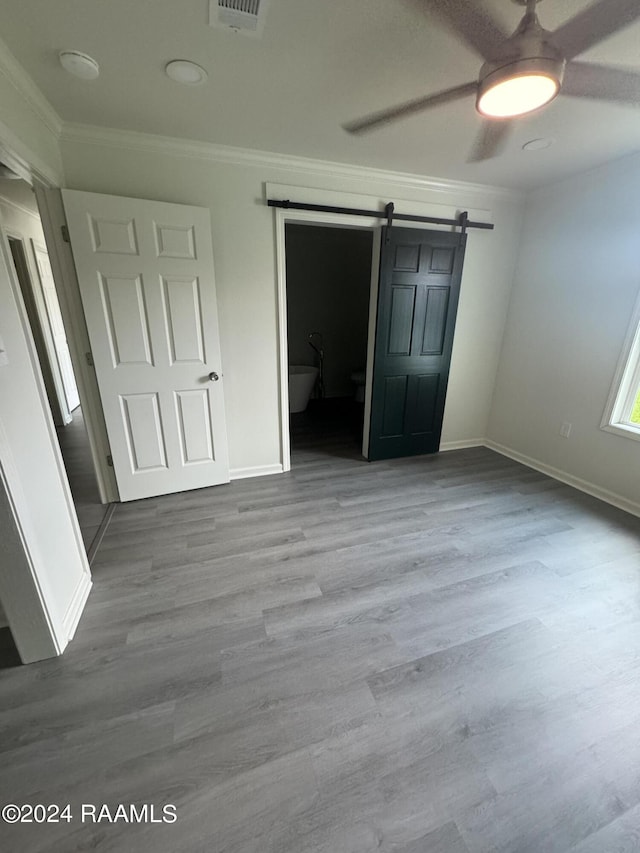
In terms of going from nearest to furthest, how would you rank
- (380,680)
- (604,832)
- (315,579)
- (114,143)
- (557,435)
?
(604,832) < (380,680) < (315,579) < (114,143) < (557,435)

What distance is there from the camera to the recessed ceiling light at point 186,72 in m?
1.50

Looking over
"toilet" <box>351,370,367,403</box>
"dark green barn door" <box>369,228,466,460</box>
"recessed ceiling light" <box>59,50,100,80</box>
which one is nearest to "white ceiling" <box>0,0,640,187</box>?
"recessed ceiling light" <box>59,50,100,80</box>

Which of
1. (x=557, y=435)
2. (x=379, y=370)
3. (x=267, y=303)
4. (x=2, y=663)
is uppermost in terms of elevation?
(x=267, y=303)

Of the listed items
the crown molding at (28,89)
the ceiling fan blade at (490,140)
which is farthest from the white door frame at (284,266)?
the crown molding at (28,89)

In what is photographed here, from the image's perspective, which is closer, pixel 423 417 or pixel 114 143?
pixel 114 143

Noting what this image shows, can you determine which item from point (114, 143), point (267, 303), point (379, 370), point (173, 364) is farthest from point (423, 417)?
point (114, 143)

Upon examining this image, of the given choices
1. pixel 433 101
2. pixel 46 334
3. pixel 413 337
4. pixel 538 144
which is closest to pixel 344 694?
pixel 433 101

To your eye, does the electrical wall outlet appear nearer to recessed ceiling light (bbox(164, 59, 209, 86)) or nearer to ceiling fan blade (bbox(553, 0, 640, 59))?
ceiling fan blade (bbox(553, 0, 640, 59))

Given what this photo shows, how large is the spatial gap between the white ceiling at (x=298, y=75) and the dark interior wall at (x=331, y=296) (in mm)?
2853

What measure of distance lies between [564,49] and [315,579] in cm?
264

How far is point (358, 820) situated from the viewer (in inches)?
38.5

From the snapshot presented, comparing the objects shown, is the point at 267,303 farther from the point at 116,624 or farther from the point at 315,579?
the point at 116,624

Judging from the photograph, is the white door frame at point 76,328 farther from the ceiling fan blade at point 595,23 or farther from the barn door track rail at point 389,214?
the ceiling fan blade at point 595,23

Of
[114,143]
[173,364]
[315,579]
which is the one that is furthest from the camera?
[173,364]
